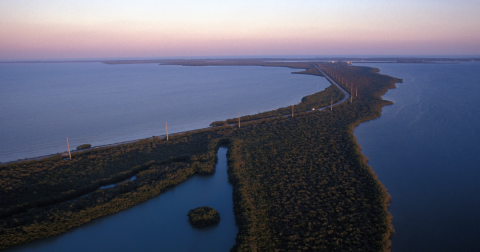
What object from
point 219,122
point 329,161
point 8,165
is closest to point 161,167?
point 8,165

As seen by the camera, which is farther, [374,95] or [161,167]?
[374,95]

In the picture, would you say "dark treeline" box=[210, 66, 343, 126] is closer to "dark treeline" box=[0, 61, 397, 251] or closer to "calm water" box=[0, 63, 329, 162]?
"calm water" box=[0, 63, 329, 162]

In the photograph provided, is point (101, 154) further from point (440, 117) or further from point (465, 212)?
point (440, 117)

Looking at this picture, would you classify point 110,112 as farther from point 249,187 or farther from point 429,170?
point 429,170

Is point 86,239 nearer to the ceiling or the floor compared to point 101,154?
nearer to the floor

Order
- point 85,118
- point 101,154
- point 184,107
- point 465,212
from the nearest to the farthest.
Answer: point 465,212 → point 101,154 → point 85,118 → point 184,107

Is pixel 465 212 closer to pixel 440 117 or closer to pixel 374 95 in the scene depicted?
pixel 440 117

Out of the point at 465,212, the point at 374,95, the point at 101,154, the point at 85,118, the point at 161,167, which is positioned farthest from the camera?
the point at 374,95

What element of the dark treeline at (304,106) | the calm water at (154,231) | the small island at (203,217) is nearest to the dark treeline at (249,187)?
the calm water at (154,231)
